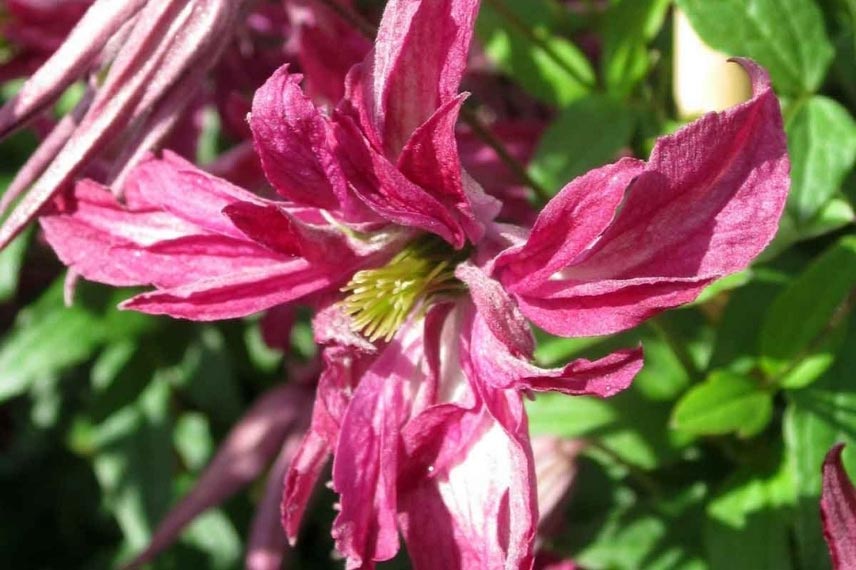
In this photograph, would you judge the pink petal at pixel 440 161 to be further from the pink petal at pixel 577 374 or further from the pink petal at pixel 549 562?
the pink petal at pixel 549 562

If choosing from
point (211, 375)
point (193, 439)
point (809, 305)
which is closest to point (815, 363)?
point (809, 305)

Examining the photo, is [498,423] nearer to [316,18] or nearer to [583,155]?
[583,155]

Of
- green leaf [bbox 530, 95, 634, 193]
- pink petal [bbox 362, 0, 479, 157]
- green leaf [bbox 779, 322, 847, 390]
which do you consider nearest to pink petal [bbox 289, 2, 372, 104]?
green leaf [bbox 530, 95, 634, 193]

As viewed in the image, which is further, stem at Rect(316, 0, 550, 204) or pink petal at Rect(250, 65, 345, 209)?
stem at Rect(316, 0, 550, 204)

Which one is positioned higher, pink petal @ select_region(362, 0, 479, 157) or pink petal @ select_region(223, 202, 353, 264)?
pink petal @ select_region(362, 0, 479, 157)

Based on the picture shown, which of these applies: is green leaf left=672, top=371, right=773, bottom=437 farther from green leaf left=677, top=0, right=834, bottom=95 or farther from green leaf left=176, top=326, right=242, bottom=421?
green leaf left=176, top=326, right=242, bottom=421

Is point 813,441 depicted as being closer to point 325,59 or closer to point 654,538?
point 654,538
